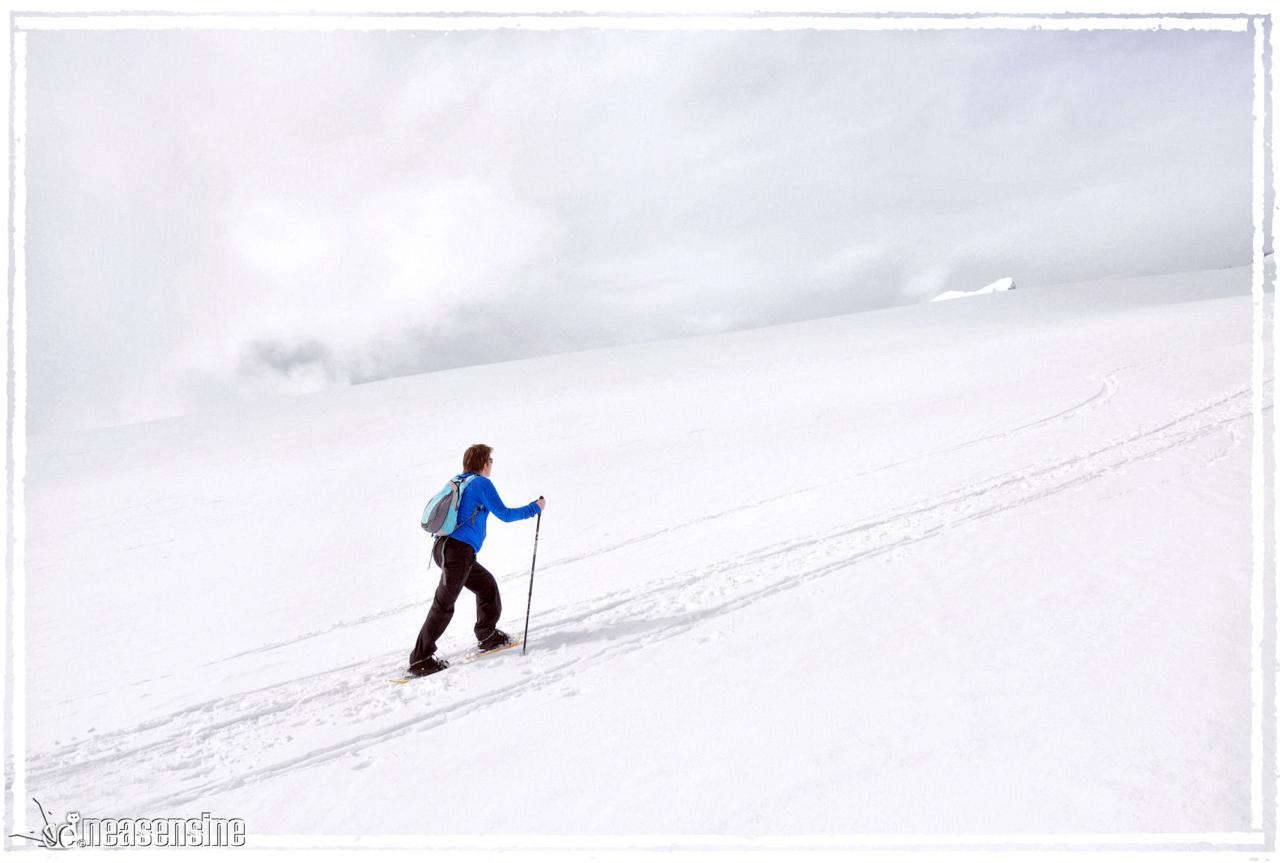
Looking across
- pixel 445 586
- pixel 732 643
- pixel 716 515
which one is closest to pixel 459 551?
pixel 445 586

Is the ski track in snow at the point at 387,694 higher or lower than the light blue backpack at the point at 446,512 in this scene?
lower

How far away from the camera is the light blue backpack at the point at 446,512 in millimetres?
5500

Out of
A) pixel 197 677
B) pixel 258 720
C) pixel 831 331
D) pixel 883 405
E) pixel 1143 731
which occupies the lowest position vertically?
pixel 1143 731

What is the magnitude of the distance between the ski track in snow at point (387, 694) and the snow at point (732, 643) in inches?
1.3

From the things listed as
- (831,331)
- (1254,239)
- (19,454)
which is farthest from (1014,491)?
(831,331)

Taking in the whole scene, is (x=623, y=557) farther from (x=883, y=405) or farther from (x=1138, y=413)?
(x=883, y=405)

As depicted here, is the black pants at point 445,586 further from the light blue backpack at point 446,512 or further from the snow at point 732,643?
the snow at point 732,643

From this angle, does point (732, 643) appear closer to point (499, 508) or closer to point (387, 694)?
point (499, 508)

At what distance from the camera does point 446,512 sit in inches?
217

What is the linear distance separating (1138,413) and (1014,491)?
17.6 ft

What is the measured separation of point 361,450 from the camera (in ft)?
73.1

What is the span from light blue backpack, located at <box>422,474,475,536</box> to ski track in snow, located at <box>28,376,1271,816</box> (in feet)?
3.70

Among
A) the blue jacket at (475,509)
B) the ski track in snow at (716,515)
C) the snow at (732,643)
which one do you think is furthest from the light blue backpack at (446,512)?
the ski track in snow at (716,515)

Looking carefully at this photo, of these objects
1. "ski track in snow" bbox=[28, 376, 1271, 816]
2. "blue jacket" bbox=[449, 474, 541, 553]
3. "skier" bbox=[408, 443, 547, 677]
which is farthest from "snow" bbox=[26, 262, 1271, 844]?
"blue jacket" bbox=[449, 474, 541, 553]
